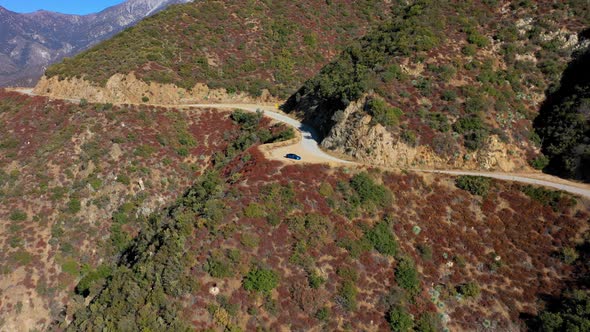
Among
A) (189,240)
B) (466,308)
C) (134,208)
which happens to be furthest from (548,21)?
(134,208)

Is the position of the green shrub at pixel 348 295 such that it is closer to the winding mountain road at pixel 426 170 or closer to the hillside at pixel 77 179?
the winding mountain road at pixel 426 170

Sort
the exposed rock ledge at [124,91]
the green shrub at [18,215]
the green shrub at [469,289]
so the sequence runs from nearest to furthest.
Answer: the green shrub at [469,289] → the green shrub at [18,215] → the exposed rock ledge at [124,91]

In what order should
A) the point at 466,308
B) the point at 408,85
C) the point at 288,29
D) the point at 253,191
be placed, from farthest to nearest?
the point at 288,29
the point at 408,85
the point at 253,191
the point at 466,308

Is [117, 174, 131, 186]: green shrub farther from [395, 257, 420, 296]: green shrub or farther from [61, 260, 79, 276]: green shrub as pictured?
[395, 257, 420, 296]: green shrub

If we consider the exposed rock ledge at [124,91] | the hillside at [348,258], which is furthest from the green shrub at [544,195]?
the exposed rock ledge at [124,91]

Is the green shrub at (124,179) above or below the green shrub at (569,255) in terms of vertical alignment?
below

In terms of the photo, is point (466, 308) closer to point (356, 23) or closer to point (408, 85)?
point (408, 85)

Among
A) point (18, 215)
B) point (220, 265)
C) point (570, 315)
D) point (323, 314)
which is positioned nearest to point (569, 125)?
point (570, 315)
